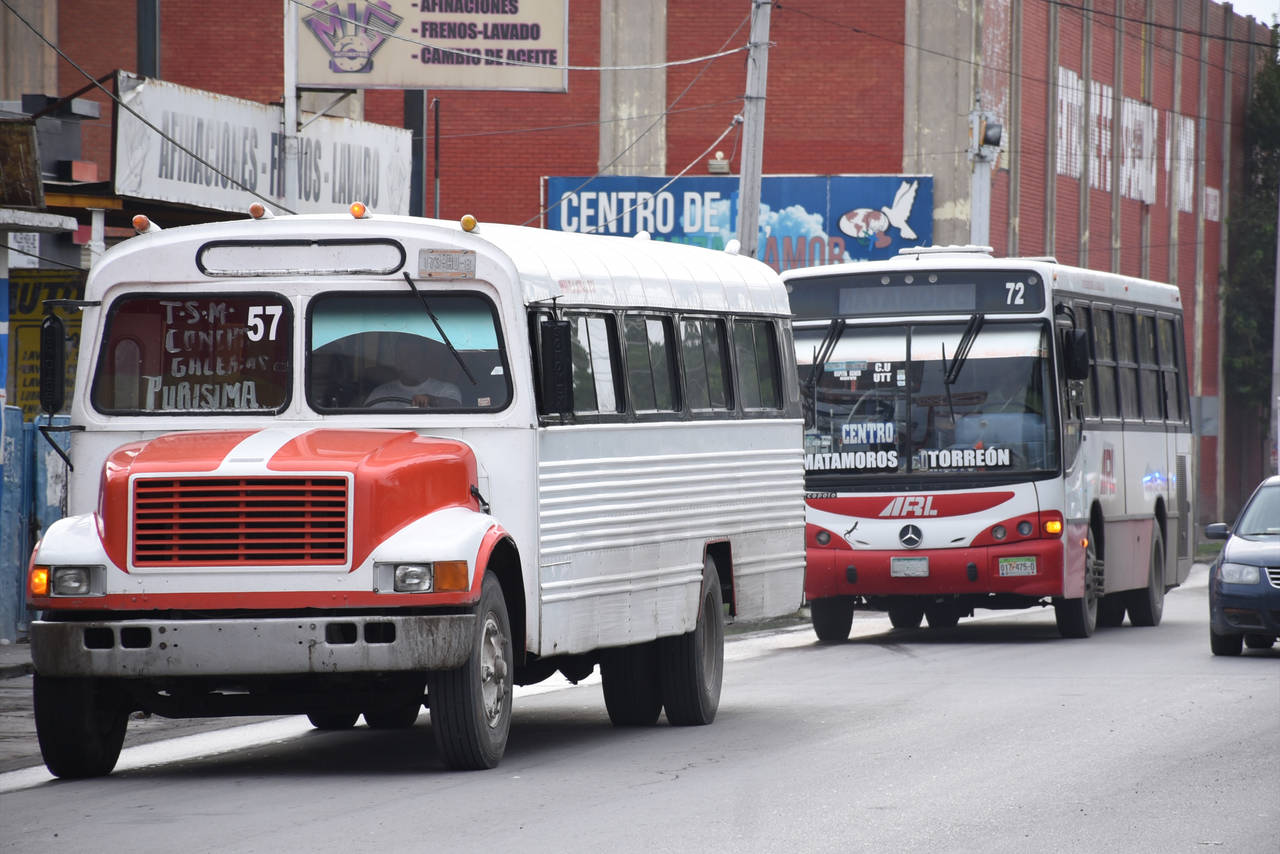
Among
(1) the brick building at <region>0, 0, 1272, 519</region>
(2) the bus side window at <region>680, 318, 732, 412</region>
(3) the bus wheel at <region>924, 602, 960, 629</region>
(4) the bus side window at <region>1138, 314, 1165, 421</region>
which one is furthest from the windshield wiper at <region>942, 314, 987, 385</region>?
(1) the brick building at <region>0, 0, 1272, 519</region>

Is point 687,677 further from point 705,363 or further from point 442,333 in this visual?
point 442,333

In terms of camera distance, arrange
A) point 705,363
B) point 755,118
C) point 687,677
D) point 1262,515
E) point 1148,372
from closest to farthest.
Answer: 1. point 687,677
2. point 705,363
3. point 1262,515
4. point 1148,372
5. point 755,118

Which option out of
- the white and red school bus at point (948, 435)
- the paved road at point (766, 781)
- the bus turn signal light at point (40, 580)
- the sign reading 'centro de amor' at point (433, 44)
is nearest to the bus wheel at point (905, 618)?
the white and red school bus at point (948, 435)

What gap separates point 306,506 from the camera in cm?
1022

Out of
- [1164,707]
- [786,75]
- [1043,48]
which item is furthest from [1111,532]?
[1043,48]

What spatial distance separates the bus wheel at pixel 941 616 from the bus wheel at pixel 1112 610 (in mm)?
1465

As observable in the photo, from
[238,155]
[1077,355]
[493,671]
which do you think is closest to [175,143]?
[238,155]

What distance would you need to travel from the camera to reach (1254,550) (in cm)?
1866

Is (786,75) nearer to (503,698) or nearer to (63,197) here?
(63,197)

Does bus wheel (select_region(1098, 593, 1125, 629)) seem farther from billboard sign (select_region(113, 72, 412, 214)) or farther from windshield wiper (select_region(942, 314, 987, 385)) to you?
billboard sign (select_region(113, 72, 412, 214))

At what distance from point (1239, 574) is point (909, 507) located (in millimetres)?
3011

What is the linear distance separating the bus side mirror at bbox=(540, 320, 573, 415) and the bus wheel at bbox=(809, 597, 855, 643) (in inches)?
408

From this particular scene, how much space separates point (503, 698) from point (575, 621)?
84 cm

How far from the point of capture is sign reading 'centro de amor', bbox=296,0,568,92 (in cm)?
2750
